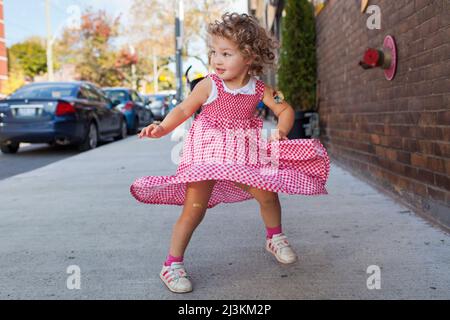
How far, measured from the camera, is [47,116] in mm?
9625

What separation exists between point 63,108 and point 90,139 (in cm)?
129

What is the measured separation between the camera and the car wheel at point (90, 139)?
34.9 ft

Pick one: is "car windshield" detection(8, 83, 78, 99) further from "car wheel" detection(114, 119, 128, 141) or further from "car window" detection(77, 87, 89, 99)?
"car wheel" detection(114, 119, 128, 141)

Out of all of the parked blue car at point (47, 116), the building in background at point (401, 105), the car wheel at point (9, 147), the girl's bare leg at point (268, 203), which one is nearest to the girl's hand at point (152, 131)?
the girl's bare leg at point (268, 203)

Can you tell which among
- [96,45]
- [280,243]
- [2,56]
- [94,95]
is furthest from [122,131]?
[96,45]

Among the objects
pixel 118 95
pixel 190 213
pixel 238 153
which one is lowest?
pixel 190 213

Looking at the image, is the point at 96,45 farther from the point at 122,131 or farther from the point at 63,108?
the point at 63,108

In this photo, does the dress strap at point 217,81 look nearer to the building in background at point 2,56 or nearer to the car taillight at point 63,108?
the car taillight at point 63,108

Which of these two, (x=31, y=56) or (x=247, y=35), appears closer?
(x=247, y=35)

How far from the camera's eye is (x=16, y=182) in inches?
253

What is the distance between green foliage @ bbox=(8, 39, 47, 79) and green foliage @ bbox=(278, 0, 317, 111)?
5124 cm

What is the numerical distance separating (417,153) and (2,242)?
3.02m

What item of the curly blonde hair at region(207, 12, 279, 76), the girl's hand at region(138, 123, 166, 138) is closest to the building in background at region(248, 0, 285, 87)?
the curly blonde hair at region(207, 12, 279, 76)
